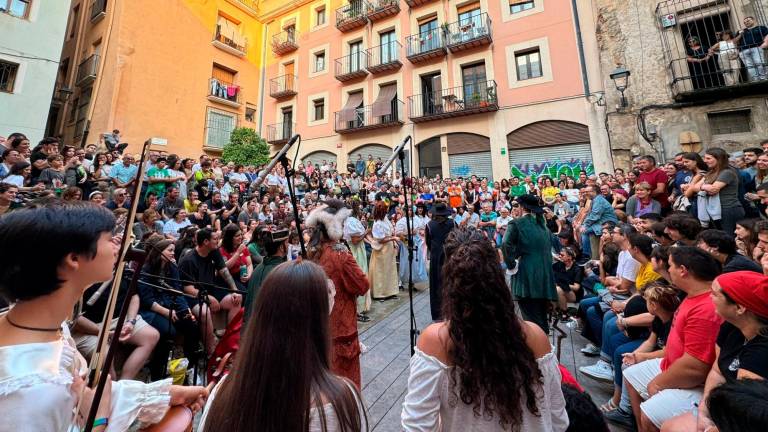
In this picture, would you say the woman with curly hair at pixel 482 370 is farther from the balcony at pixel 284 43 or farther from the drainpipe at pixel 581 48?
the balcony at pixel 284 43

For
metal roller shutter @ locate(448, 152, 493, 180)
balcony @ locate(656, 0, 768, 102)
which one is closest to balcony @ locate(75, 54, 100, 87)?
metal roller shutter @ locate(448, 152, 493, 180)

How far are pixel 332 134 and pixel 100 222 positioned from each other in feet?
62.1

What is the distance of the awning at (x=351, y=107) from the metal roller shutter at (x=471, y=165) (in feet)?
21.8

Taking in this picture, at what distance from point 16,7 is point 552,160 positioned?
854 inches

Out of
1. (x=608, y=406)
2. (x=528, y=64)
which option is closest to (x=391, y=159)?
(x=608, y=406)

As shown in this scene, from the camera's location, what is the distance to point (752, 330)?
163 centimetres

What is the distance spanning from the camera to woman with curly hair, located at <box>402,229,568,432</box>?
126 cm

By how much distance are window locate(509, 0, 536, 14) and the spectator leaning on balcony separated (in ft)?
24.6

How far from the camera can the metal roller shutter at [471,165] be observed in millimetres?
15086

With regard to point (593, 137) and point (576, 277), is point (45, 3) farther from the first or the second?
point (593, 137)

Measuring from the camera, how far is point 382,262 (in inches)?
248

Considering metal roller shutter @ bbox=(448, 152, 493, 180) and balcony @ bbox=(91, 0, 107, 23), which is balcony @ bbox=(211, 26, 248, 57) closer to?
balcony @ bbox=(91, 0, 107, 23)

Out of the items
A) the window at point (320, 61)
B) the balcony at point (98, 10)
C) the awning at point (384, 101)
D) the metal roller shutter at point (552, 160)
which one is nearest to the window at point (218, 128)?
the balcony at point (98, 10)

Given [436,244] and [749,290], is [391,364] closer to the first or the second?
[436,244]
